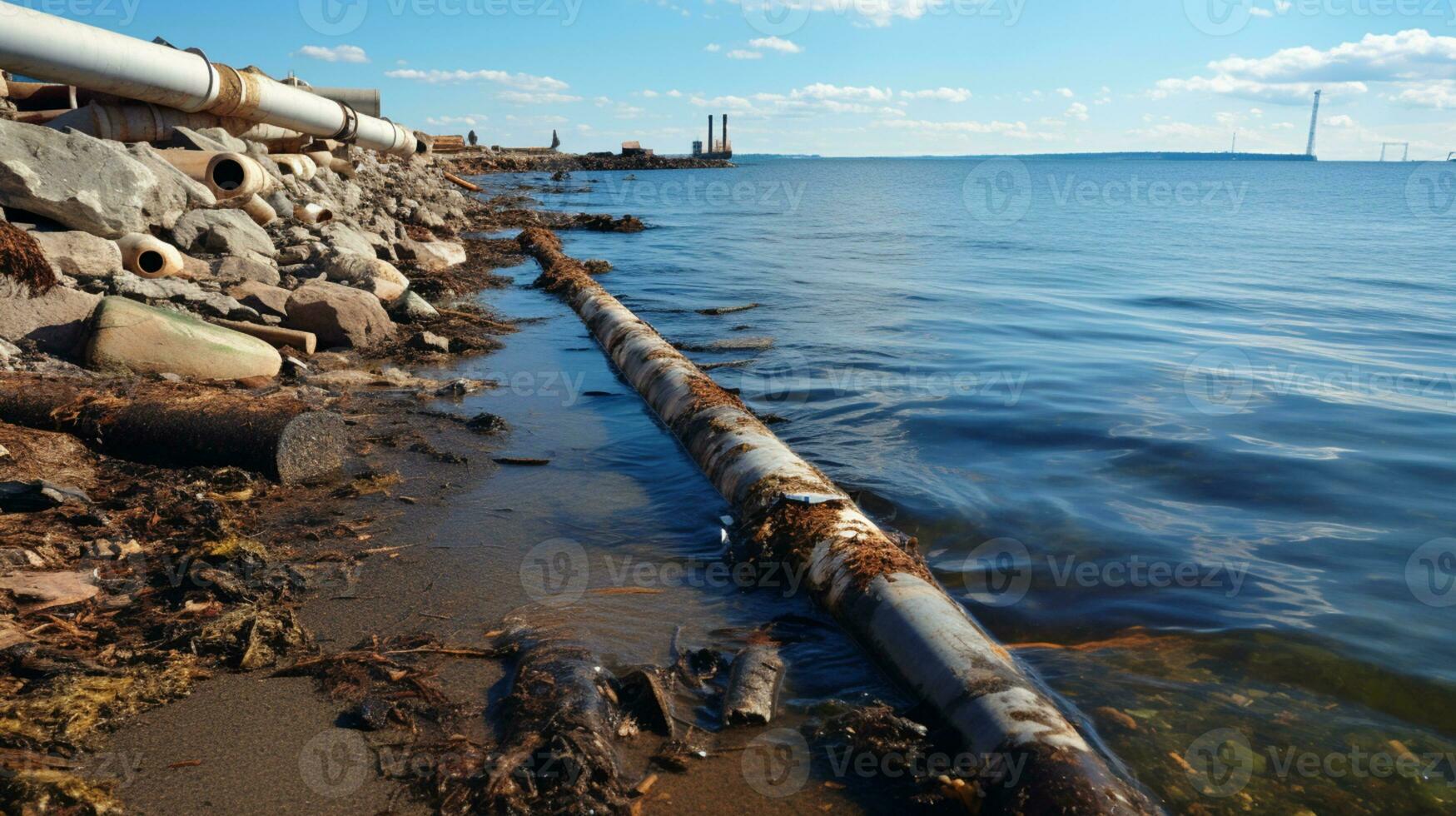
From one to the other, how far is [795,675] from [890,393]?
6258 mm

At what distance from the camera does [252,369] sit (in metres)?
7.83

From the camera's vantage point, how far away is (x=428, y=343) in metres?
10.3

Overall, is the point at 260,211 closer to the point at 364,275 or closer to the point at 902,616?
the point at 364,275

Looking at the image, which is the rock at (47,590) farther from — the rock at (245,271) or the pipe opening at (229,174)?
the pipe opening at (229,174)

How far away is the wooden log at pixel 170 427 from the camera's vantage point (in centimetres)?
584

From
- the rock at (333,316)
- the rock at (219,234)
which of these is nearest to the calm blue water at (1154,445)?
the rock at (333,316)

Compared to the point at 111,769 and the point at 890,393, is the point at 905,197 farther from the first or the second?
the point at 111,769

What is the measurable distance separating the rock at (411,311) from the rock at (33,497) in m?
6.81

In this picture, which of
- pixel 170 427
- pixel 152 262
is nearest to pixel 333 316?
pixel 152 262

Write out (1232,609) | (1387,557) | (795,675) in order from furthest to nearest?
(1387,557) < (1232,609) < (795,675)

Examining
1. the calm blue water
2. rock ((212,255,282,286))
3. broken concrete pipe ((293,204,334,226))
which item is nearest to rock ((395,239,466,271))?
broken concrete pipe ((293,204,334,226))

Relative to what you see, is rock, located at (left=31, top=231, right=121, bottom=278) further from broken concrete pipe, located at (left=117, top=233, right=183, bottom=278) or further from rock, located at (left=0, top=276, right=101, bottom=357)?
rock, located at (left=0, top=276, right=101, bottom=357)

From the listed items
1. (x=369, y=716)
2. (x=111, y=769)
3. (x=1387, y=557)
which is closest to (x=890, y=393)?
(x=1387, y=557)

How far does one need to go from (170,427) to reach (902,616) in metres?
4.81
